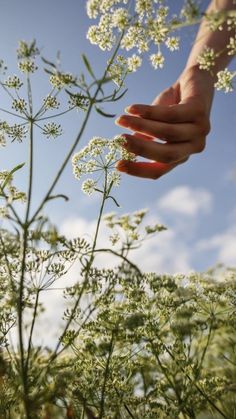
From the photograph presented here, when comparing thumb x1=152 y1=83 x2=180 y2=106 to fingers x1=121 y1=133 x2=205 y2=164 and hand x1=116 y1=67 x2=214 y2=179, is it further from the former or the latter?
fingers x1=121 y1=133 x2=205 y2=164

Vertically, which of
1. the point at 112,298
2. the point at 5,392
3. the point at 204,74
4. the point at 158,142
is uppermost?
the point at 204,74

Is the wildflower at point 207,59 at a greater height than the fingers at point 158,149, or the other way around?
the wildflower at point 207,59

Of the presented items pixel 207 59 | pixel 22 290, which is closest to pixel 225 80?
pixel 207 59

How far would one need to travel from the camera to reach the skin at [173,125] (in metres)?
2.96

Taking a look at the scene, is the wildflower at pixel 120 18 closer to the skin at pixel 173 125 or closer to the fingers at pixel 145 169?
the skin at pixel 173 125

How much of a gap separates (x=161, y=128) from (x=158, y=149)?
149 millimetres

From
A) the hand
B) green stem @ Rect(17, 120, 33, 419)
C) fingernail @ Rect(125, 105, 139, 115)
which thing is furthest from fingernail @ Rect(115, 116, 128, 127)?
green stem @ Rect(17, 120, 33, 419)

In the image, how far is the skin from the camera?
2.96 meters

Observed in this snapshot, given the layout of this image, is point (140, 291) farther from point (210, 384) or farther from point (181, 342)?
point (210, 384)

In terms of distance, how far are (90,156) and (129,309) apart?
5.90 feet

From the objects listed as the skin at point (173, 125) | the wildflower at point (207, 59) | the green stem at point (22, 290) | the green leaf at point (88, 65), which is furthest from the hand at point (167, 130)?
the green stem at point (22, 290)

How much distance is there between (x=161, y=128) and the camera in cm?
300

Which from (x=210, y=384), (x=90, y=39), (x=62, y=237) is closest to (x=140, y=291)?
(x=210, y=384)

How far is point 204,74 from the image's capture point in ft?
11.5
